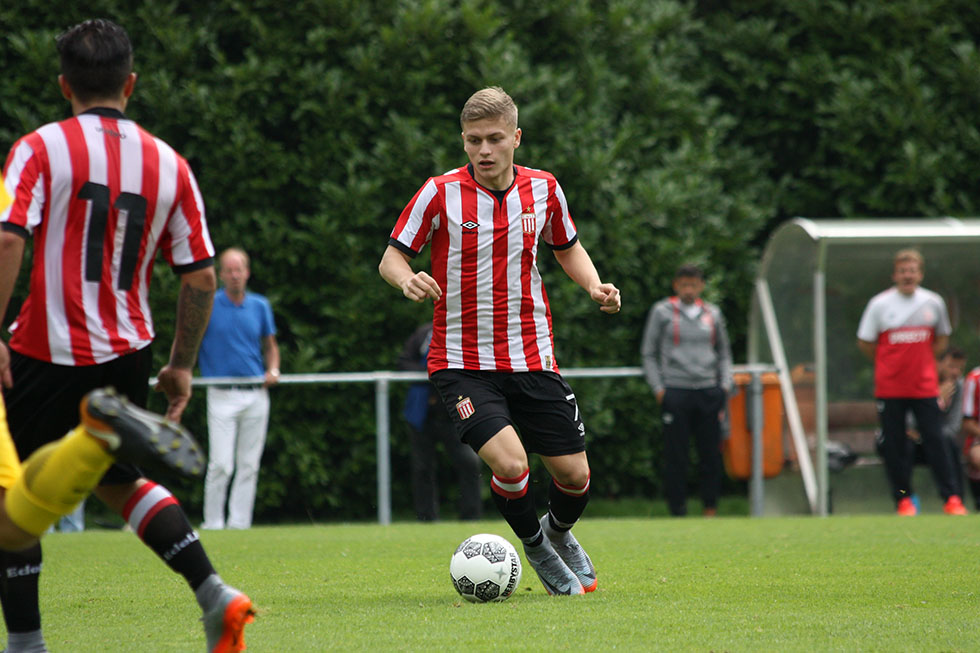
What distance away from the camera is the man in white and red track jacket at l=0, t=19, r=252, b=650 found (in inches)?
156

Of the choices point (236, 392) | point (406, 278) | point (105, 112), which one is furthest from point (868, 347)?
point (105, 112)

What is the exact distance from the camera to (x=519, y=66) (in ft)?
42.1

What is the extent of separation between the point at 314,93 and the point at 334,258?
1750 millimetres

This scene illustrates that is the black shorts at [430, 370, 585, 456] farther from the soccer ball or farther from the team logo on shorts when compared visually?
the soccer ball

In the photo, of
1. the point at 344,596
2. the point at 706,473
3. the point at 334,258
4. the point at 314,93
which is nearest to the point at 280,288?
the point at 334,258

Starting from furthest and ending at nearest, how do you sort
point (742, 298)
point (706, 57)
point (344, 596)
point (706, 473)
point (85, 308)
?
point (706, 57)
point (742, 298)
point (706, 473)
point (344, 596)
point (85, 308)

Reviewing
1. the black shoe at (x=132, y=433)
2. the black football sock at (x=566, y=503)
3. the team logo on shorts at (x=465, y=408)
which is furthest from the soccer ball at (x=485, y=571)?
the black shoe at (x=132, y=433)

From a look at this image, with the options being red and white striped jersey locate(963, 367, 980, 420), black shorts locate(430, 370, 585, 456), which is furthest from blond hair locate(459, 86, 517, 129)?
red and white striped jersey locate(963, 367, 980, 420)

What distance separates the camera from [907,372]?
1133 cm

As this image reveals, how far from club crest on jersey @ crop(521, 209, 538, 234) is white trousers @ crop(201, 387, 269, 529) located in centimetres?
588

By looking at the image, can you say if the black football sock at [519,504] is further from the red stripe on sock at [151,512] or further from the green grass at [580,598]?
the red stripe on sock at [151,512]

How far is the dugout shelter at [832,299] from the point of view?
1216 centimetres

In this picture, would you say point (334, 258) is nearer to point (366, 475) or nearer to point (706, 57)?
point (366, 475)

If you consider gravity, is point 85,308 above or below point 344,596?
above
